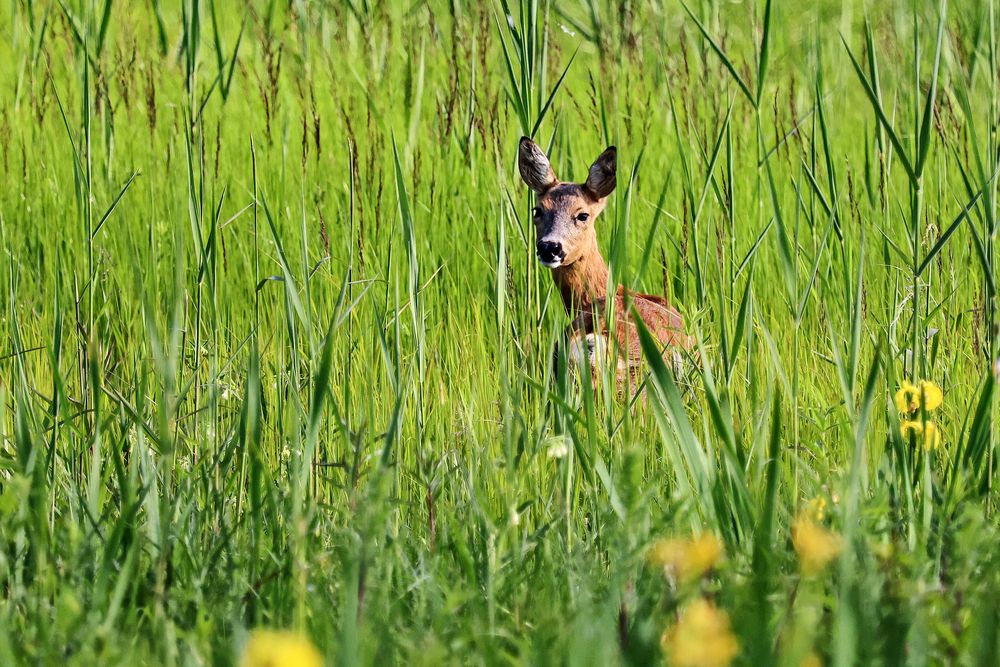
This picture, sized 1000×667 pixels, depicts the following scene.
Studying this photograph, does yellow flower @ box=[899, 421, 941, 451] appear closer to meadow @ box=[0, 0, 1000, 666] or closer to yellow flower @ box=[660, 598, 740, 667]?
meadow @ box=[0, 0, 1000, 666]

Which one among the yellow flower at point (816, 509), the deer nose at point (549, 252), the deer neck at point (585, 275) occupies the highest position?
the yellow flower at point (816, 509)

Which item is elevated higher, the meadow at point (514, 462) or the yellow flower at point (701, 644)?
the yellow flower at point (701, 644)

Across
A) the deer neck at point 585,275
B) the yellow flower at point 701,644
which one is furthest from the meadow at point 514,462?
the deer neck at point 585,275

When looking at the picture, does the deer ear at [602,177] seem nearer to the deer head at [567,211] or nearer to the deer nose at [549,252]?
the deer head at [567,211]

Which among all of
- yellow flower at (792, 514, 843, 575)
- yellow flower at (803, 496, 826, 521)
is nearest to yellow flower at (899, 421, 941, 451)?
yellow flower at (803, 496, 826, 521)

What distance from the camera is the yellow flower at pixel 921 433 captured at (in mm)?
2219

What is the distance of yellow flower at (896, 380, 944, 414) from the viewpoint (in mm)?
2340

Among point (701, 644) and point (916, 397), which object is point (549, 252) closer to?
point (916, 397)

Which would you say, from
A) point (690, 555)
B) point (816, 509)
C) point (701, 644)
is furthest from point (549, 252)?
point (701, 644)

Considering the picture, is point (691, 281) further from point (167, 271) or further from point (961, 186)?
point (167, 271)

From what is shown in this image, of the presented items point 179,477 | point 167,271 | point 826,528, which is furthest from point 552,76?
point 826,528

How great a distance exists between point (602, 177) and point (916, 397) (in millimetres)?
2099

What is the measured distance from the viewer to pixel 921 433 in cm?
233

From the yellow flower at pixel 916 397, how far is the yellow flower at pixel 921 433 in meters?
0.03
